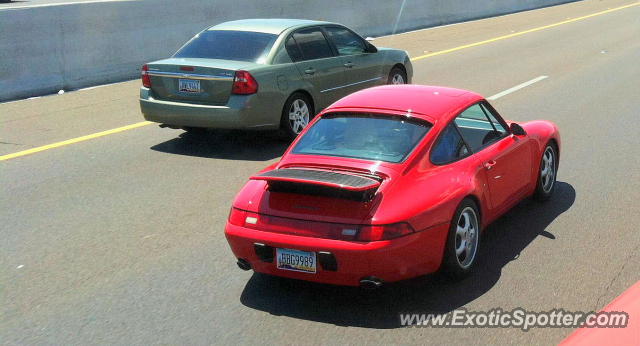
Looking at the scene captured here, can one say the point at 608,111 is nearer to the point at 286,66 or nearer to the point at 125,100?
the point at 286,66

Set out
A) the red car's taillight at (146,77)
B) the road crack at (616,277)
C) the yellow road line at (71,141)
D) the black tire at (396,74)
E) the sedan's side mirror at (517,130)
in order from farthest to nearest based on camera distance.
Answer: the black tire at (396,74)
the red car's taillight at (146,77)
the yellow road line at (71,141)
the sedan's side mirror at (517,130)
the road crack at (616,277)

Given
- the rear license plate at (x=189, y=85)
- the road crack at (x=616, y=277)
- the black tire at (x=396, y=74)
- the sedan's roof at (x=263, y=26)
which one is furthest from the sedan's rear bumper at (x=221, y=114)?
the road crack at (x=616, y=277)

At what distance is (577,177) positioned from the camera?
9195 mm

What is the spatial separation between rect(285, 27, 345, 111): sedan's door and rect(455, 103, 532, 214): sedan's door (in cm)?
415

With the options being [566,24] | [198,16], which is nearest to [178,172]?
[198,16]

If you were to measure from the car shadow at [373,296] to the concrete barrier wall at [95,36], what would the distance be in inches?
361

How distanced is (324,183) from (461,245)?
1.23 m

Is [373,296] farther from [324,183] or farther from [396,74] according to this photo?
[396,74]

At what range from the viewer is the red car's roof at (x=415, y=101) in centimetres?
669

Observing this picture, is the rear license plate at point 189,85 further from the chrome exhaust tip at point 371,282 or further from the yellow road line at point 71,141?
the chrome exhaust tip at point 371,282

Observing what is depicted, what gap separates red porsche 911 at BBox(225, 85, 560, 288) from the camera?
5.61 metres

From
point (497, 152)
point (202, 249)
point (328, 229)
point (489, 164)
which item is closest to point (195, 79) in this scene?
point (202, 249)

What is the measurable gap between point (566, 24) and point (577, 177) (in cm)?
2068

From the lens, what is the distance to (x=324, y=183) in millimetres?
5625
